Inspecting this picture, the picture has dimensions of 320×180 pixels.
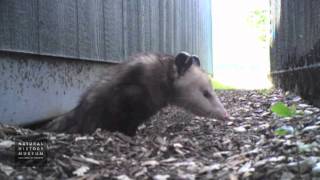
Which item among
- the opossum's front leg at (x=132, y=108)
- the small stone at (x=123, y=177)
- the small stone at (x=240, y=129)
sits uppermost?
the opossum's front leg at (x=132, y=108)

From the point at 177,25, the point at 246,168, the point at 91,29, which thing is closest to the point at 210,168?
the point at 246,168

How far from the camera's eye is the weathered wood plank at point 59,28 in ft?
17.7

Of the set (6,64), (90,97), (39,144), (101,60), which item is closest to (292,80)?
(101,60)

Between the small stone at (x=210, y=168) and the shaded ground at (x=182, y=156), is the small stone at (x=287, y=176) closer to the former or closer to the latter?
the shaded ground at (x=182, y=156)

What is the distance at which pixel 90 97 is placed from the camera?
500cm

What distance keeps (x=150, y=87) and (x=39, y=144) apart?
1.76 metres

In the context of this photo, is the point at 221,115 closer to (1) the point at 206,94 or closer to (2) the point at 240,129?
(1) the point at 206,94

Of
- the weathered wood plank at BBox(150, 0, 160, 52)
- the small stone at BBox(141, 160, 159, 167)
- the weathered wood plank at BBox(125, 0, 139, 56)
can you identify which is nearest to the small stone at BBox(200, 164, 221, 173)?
the small stone at BBox(141, 160, 159, 167)

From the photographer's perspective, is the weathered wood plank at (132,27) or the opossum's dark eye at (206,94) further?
the weathered wood plank at (132,27)

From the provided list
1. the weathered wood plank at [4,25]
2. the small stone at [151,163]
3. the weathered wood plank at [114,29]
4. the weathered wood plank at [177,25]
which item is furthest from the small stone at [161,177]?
the weathered wood plank at [177,25]

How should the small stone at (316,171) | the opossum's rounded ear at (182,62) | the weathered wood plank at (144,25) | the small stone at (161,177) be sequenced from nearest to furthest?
the small stone at (316,171) < the small stone at (161,177) < the opossum's rounded ear at (182,62) < the weathered wood plank at (144,25)

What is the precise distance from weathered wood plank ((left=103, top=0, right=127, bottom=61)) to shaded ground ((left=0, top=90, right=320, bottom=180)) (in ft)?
9.72

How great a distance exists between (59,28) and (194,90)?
1.54 metres

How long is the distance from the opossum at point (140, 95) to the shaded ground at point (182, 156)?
0.39 metres
